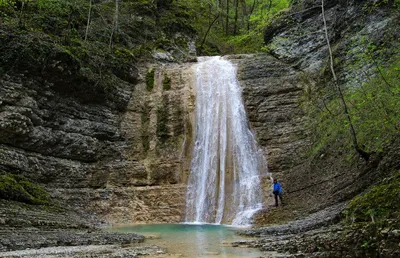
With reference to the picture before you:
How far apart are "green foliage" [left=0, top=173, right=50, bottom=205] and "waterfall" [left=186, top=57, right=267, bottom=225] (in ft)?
21.2

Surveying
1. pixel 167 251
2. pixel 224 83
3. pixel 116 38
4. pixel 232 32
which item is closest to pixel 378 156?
pixel 167 251


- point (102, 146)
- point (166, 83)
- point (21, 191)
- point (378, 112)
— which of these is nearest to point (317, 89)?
point (166, 83)

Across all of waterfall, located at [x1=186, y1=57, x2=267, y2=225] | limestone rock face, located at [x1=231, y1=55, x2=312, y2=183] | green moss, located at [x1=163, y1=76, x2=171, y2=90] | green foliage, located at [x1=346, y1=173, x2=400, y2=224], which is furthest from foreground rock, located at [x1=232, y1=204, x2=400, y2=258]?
green moss, located at [x1=163, y1=76, x2=171, y2=90]

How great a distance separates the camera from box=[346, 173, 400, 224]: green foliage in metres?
5.38

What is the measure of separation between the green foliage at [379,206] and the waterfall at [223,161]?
8621 millimetres

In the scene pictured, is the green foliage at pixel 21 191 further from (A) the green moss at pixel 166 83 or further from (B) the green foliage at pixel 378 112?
(B) the green foliage at pixel 378 112

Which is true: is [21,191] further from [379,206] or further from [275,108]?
[275,108]

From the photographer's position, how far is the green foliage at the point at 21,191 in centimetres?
1217

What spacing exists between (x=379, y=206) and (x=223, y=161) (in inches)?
493

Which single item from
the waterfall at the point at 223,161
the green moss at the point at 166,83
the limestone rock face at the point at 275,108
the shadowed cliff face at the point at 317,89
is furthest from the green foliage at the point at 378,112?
the green moss at the point at 166,83

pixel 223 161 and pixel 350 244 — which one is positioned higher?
pixel 223 161

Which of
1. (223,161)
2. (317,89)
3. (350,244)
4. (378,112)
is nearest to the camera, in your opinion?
(350,244)

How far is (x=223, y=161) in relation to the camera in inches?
715

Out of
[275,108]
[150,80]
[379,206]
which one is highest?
[150,80]
